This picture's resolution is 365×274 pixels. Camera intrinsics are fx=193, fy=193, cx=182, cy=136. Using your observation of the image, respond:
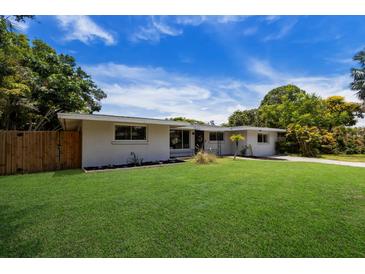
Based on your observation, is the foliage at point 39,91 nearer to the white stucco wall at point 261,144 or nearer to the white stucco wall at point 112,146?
the white stucco wall at point 112,146

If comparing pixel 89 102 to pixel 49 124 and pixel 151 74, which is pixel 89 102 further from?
pixel 151 74

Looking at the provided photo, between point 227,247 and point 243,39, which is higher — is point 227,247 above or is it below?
below

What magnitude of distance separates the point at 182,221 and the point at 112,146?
814cm

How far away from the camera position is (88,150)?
9.79m

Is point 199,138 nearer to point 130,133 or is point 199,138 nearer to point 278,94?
point 130,133

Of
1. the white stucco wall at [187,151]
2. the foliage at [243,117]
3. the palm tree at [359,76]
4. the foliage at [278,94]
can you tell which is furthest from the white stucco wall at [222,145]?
the foliage at [278,94]

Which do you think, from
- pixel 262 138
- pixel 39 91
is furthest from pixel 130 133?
pixel 262 138

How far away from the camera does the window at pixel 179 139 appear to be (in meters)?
16.3

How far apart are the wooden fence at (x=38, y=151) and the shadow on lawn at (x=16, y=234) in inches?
217

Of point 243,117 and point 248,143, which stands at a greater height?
point 243,117

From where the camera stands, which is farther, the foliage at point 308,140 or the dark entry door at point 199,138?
the dark entry door at point 199,138

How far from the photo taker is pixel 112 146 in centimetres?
1055
